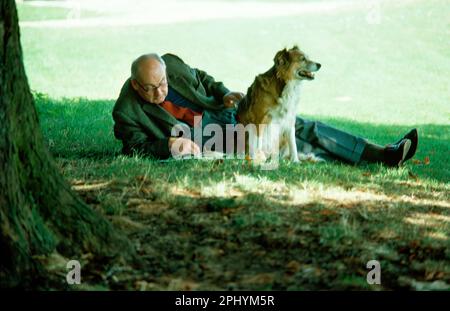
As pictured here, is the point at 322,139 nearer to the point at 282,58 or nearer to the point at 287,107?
the point at 287,107

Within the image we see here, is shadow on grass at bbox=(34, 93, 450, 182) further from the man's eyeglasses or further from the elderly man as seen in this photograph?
the man's eyeglasses

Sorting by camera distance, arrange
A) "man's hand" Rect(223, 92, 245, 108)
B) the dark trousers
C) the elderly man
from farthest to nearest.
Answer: "man's hand" Rect(223, 92, 245, 108)
the dark trousers
the elderly man

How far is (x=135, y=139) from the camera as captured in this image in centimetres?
671

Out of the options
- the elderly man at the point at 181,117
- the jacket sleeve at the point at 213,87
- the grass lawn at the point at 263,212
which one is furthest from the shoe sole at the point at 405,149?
the jacket sleeve at the point at 213,87

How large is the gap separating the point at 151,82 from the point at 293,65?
154 centimetres

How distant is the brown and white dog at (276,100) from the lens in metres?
7.00

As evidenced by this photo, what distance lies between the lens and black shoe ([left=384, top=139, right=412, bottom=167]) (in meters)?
7.04

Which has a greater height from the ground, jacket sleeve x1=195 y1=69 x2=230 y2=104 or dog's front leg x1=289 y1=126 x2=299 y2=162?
jacket sleeve x1=195 y1=69 x2=230 y2=104

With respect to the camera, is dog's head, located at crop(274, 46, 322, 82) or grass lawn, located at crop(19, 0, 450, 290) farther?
dog's head, located at crop(274, 46, 322, 82)

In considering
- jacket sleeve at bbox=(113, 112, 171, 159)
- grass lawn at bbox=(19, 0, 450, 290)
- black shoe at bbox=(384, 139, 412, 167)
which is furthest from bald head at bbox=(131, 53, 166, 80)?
black shoe at bbox=(384, 139, 412, 167)

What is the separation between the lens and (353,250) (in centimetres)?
400

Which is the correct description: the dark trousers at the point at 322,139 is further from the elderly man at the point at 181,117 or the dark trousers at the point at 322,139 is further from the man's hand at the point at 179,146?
the man's hand at the point at 179,146

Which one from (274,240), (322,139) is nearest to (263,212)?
(274,240)

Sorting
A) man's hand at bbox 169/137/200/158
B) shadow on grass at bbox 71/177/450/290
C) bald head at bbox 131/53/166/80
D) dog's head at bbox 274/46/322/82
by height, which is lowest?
shadow on grass at bbox 71/177/450/290
